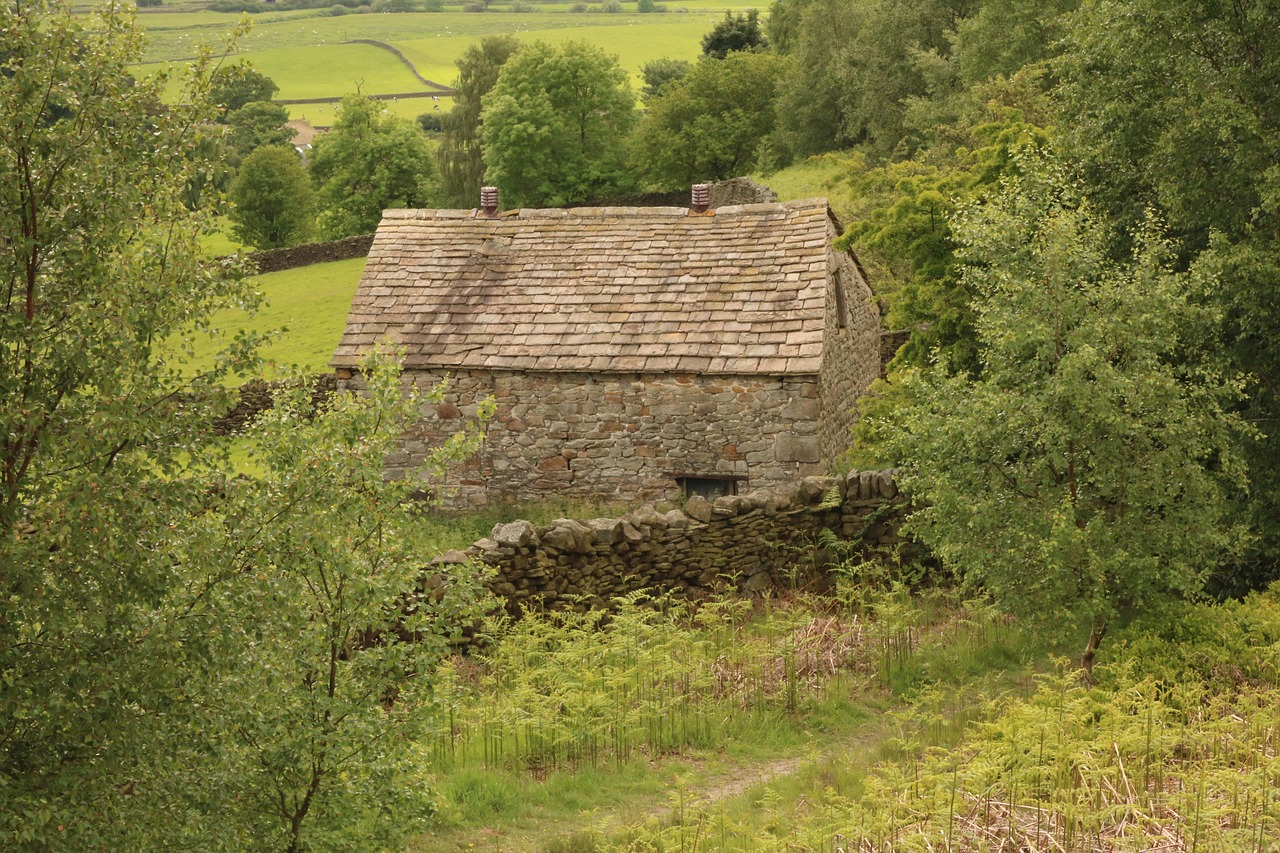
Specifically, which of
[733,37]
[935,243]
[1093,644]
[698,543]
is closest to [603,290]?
[935,243]

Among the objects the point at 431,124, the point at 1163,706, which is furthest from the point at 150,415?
the point at 431,124

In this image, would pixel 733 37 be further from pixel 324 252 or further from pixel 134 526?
pixel 134 526

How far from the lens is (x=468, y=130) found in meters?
67.9

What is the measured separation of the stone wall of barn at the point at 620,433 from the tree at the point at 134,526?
37.2ft

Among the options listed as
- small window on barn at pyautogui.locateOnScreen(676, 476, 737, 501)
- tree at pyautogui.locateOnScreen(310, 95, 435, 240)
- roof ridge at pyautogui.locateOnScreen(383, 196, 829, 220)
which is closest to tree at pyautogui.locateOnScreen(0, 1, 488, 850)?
small window on barn at pyautogui.locateOnScreen(676, 476, 737, 501)

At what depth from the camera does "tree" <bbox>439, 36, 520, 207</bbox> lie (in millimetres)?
66938

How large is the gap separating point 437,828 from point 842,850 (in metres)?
2.96

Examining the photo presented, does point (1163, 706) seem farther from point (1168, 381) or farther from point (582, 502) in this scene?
point (582, 502)

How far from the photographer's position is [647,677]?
1080cm

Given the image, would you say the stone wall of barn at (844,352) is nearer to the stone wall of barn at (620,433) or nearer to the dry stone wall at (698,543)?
the stone wall of barn at (620,433)

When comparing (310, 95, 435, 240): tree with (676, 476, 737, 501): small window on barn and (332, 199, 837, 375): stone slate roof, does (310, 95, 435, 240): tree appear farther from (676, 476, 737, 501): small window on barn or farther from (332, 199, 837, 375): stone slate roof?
(676, 476, 737, 501): small window on barn

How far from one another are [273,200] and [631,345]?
57125mm

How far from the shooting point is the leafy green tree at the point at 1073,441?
9820 mm

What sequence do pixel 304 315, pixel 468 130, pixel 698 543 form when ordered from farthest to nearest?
pixel 468 130
pixel 304 315
pixel 698 543
